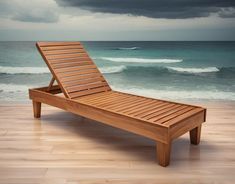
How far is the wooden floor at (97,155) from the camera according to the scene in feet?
6.94

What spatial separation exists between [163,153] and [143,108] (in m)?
0.55

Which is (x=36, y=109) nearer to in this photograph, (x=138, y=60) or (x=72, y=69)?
(x=72, y=69)

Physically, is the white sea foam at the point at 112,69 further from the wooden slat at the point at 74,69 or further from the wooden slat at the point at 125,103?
the wooden slat at the point at 125,103

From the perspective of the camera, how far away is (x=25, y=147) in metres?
2.64

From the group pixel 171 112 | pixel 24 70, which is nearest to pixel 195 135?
pixel 171 112

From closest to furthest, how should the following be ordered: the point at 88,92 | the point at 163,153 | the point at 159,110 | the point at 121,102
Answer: the point at 163,153, the point at 159,110, the point at 121,102, the point at 88,92

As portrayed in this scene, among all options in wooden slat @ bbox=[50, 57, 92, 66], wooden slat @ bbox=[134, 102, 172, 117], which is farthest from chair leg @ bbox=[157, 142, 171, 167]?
wooden slat @ bbox=[50, 57, 92, 66]

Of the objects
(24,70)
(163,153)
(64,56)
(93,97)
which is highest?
(64,56)

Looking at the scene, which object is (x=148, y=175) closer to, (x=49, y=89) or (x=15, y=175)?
(x=15, y=175)

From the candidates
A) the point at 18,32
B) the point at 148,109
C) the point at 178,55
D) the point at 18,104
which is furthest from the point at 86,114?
the point at 178,55

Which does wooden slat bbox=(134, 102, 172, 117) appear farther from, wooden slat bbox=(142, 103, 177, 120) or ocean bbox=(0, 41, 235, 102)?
ocean bbox=(0, 41, 235, 102)

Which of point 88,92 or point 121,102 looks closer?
point 121,102

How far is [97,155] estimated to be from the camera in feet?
8.15

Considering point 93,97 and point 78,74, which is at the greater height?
point 78,74
